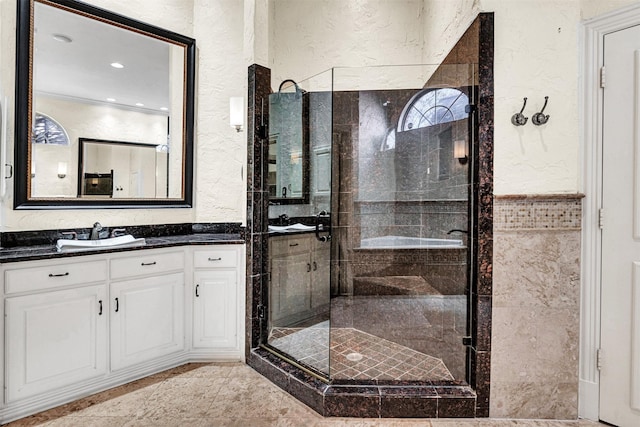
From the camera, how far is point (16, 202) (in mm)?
2217

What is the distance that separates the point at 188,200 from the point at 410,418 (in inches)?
93.1

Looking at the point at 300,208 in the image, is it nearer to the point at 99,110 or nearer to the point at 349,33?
the point at 99,110

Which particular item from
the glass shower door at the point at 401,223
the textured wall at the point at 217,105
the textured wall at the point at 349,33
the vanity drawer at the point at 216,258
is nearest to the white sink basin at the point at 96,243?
the vanity drawer at the point at 216,258

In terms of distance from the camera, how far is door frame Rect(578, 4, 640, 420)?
184cm

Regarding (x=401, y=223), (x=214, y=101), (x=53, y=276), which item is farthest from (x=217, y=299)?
(x=214, y=101)

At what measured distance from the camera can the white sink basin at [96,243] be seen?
210 cm

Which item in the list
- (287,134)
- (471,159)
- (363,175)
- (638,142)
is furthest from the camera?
(363,175)

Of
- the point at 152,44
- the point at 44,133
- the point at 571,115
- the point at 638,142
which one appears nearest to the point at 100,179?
the point at 44,133

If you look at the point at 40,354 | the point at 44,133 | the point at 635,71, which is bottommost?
the point at 40,354

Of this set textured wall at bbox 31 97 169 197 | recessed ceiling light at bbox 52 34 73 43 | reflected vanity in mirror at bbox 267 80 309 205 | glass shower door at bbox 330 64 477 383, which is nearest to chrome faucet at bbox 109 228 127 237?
textured wall at bbox 31 97 169 197

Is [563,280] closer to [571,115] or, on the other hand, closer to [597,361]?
[597,361]

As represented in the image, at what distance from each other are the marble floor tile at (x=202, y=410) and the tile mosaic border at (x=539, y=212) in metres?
1.09

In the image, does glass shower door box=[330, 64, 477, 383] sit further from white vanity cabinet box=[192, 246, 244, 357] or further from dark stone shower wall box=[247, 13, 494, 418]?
white vanity cabinet box=[192, 246, 244, 357]

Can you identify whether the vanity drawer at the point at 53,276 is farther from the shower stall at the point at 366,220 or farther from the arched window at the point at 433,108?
the arched window at the point at 433,108
